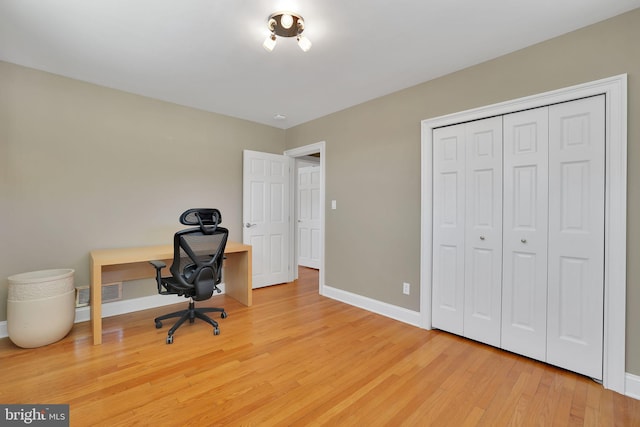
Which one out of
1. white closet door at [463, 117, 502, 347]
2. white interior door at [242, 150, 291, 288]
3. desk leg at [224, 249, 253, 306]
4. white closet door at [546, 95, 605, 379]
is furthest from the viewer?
white interior door at [242, 150, 291, 288]

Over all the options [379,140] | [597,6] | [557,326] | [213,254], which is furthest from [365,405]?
[597,6]

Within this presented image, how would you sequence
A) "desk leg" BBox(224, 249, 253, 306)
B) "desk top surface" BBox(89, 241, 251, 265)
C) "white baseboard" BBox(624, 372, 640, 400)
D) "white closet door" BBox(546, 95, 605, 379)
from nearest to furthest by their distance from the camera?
"white baseboard" BBox(624, 372, 640, 400)
"white closet door" BBox(546, 95, 605, 379)
"desk top surface" BBox(89, 241, 251, 265)
"desk leg" BBox(224, 249, 253, 306)

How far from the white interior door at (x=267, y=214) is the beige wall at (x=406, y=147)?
2.11 ft

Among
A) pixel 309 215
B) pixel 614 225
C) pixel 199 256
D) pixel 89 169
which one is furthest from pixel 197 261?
pixel 309 215

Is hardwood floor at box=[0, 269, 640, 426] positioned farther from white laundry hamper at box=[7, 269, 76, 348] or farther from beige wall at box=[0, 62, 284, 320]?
beige wall at box=[0, 62, 284, 320]

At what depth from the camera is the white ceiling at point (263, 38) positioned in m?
1.84

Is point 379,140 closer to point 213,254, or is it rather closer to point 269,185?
point 269,185

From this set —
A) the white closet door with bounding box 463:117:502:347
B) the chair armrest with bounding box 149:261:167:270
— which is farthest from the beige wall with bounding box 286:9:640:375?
the chair armrest with bounding box 149:261:167:270

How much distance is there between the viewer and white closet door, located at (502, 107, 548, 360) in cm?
219

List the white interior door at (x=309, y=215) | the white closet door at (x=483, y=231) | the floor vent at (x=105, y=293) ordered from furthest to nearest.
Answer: the white interior door at (x=309, y=215)
the floor vent at (x=105, y=293)
the white closet door at (x=483, y=231)

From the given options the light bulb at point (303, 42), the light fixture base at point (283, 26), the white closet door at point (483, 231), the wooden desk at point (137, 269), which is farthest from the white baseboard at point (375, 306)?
the light fixture base at point (283, 26)

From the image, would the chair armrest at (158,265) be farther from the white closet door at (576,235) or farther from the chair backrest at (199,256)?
the white closet door at (576,235)

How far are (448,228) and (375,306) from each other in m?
1.23

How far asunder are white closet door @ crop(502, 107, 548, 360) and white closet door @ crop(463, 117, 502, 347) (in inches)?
2.4
